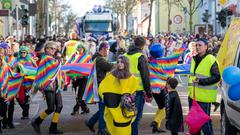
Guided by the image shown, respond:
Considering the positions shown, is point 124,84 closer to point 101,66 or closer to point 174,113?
point 174,113

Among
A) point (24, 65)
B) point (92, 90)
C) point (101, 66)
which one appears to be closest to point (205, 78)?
point (101, 66)

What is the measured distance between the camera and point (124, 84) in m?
9.18

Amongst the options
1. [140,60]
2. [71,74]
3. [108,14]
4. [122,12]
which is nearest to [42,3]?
[108,14]

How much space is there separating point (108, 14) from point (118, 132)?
36615mm

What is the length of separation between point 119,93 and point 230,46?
313 cm

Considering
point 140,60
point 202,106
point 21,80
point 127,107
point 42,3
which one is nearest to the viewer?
point 127,107

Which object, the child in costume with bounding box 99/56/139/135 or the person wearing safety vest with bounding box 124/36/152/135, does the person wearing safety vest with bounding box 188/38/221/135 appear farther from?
the child in costume with bounding box 99/56/139/135

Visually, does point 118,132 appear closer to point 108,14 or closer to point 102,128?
point 102,128

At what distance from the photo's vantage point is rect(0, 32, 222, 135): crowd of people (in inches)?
362

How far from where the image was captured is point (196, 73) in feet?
32.8

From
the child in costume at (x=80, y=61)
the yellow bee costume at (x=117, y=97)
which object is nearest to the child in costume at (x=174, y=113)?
the yellow bee costume at (x=117, y=97)

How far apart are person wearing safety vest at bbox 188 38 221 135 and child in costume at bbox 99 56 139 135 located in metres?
1.21

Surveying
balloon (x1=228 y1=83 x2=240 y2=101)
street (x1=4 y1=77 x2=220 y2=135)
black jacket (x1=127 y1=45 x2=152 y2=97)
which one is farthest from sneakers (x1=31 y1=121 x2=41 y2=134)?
balloon (x1=228 y1=83 x2=240 y2=101)

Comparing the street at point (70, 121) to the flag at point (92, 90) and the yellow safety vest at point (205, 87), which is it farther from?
the yellow safety vest at point (205, 87)
